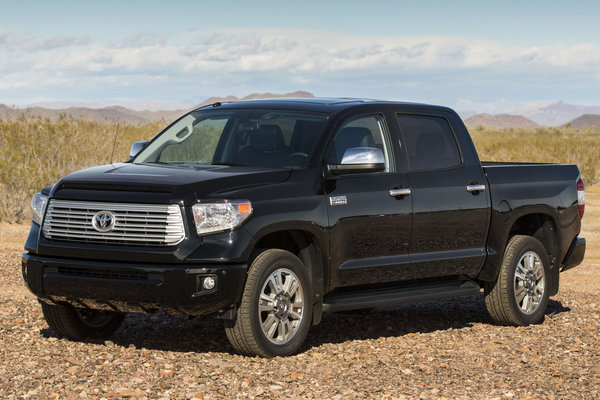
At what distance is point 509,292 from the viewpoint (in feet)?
31.4

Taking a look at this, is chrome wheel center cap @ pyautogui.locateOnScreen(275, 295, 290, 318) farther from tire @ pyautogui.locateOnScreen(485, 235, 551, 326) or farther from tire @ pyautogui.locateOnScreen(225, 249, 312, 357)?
tire @ pyautogui.locateOnScreen(485, 235, 551, 326)

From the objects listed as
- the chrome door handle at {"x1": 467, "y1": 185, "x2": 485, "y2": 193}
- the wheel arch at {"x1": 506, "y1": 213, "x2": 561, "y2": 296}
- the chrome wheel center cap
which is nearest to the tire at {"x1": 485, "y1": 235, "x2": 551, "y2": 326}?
the wheel arch at {"x1": 506, "y1": 213, "x2": 561, "y2": 296}

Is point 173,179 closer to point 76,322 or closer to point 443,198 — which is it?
point 76,322

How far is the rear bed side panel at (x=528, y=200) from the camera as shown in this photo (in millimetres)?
9406

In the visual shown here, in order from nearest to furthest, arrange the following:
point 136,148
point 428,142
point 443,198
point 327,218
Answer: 1. point 327,218
2. point 443,198
3. point 136,148
4. point 428,142

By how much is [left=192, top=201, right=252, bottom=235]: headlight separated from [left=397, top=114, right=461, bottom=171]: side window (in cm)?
215

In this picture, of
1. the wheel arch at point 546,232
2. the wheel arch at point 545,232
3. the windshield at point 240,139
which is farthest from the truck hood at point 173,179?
the wheel arch at point 546,232

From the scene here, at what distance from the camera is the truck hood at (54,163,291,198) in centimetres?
708

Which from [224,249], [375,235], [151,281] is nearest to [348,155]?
[375,235]

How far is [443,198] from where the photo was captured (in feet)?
28.9

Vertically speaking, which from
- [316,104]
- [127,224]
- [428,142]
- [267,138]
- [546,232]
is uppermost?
[316,104]

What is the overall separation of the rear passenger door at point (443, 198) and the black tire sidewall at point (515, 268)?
0.47 m

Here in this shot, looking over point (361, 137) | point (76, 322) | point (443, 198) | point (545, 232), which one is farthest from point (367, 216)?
point (545, 232)

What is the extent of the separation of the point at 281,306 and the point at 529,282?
3418mm
